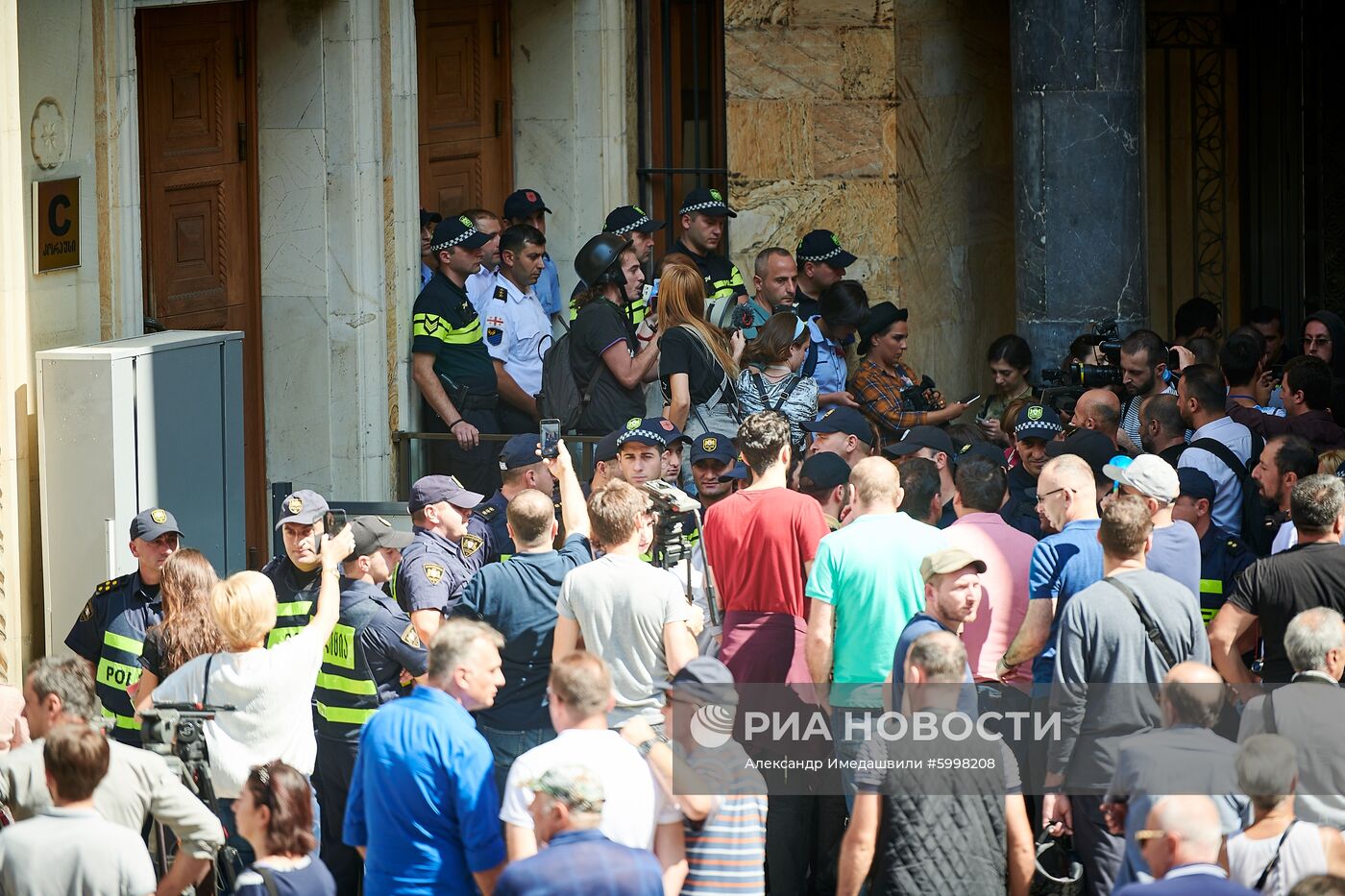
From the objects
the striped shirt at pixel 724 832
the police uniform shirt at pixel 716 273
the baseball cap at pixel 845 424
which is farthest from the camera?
the police uniform shirt at pixel 716 273

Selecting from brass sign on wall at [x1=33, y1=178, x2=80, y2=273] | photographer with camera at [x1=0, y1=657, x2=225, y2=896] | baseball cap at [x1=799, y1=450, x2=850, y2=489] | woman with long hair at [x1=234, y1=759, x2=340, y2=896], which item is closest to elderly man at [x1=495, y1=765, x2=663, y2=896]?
woman with long hair at [x1=234, y1=759, x2=340, y2=896]

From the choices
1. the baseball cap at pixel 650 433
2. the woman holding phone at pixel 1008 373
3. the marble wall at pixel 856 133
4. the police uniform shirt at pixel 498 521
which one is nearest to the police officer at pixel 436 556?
the police uniform shirt at pixel 498 521

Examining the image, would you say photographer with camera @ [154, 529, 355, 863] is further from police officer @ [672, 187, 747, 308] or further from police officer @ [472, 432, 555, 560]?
police officer @ [672, 187, 747, 308]

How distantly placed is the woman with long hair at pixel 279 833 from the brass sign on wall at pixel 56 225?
3870 millimetres

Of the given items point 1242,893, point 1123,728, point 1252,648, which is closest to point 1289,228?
point 1252,648

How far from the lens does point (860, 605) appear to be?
6531 mm

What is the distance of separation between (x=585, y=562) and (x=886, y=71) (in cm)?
560

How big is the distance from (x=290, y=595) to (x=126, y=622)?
636 mm

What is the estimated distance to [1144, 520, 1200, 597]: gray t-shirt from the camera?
22.0 ft

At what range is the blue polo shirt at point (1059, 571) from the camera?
6.48 m

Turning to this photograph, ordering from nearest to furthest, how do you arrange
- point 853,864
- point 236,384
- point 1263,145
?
point 853,864
point 236,384
point 1263,145

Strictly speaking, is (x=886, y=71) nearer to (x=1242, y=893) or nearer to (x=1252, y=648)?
(x=1252, y=648)

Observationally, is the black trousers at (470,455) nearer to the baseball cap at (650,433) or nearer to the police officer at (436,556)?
the baseball cap at (650,433)

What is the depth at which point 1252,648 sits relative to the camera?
6.91 meters
